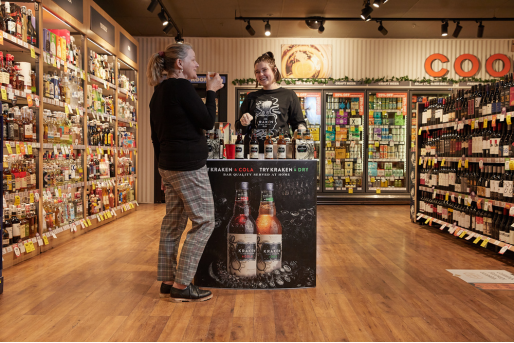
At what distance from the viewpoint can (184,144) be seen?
2465mm

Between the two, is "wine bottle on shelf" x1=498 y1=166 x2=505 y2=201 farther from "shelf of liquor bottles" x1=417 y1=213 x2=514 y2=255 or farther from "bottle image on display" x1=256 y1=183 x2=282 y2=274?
"bottle image on display" x1=256 y1=183 x2=282 y2=274

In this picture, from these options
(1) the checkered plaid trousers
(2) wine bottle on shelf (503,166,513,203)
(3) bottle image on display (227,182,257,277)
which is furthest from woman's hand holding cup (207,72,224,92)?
(2) wine bottle on shelf (503,166,513,203)

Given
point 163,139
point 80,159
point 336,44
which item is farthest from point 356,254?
point 336,44

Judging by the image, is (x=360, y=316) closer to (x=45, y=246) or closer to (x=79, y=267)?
(x=79, y=267)

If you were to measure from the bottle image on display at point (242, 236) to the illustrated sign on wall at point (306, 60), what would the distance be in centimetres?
600

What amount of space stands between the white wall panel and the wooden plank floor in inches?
200

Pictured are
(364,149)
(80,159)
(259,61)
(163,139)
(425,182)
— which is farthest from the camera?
(364,149)

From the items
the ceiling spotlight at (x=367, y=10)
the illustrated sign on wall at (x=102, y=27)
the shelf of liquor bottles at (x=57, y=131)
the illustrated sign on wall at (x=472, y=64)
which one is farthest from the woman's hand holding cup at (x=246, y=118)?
the illustrated sign on wall at (x=472, y=64)

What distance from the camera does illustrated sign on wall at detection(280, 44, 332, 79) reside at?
834 cm

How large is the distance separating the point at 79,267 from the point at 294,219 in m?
1.92

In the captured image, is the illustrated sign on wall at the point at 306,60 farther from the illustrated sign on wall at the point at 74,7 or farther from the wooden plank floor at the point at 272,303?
the wooden plank floor at the point at 272,303

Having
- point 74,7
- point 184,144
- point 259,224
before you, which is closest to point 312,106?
point 74,7

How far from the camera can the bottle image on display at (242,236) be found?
276 centimetres

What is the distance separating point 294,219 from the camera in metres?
2.80
